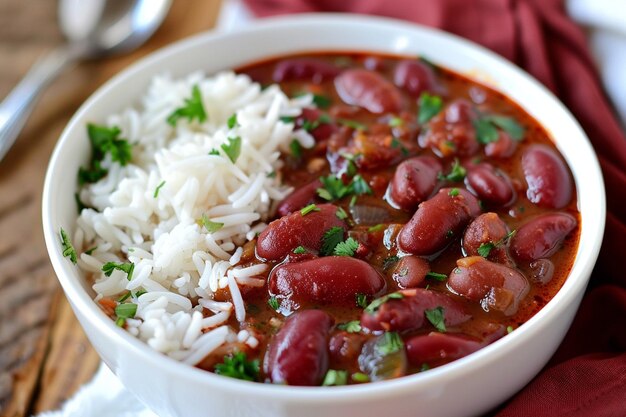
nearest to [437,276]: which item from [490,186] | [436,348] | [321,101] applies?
[436,348]

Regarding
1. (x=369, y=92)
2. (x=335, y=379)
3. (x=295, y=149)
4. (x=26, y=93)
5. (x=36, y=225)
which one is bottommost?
(x=36, y=225)

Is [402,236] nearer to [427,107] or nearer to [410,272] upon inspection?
[410,272]

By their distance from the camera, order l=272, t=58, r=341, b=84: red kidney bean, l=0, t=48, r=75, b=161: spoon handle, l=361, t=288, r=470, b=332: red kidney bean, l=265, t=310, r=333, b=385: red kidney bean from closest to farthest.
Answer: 1. l=265, t=310, r=333, b=385: red kidney bean
2. l=361, t=288, r=470, b=332: red kidney bean
3. l=272, t=58, r=341, b=84: red kidney bean
4. l=0, t=48, r=75, b=161: spoon handle

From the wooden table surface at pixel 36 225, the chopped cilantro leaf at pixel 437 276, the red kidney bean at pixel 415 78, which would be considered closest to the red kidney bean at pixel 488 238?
the chopped cilantro leaf at pixel 437 276

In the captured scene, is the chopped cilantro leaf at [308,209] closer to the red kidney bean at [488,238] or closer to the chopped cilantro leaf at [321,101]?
the red kidney bean at [488,238]

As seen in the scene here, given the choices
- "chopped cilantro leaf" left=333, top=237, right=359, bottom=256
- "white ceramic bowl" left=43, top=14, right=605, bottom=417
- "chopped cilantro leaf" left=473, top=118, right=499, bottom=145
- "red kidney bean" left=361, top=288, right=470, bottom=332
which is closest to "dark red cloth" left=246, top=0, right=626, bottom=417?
"white ceramic bowl" left=43, top=14, right=605, bottom=417

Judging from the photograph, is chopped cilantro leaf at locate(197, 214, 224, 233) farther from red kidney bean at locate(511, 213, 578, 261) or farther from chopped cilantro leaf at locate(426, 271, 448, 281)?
red kidney bean at locate(511, 213, 578, 261)

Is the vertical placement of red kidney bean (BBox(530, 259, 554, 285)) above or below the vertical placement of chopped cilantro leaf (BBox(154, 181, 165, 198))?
below

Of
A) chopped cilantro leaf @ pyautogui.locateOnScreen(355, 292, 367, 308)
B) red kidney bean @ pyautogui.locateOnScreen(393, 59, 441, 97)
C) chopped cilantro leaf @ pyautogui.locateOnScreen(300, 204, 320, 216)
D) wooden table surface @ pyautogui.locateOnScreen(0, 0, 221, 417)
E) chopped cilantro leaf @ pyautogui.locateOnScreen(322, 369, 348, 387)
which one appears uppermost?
red kidney bean @ pyautogui.locateOnScreen(393, 59, 441, 97)
